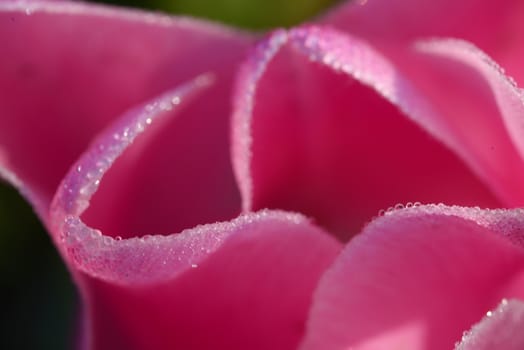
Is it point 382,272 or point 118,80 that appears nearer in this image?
point 382,272

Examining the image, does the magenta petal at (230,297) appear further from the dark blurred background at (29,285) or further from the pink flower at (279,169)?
the dark blurred background at (29,285)

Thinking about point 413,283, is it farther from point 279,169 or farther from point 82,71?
point 82,71

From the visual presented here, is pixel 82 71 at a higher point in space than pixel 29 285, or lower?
higher

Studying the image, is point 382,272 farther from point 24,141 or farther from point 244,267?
point 24,141

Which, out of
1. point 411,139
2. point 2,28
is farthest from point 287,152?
point 2,28

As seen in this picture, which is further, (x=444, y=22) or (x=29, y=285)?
(x=29, y=285)

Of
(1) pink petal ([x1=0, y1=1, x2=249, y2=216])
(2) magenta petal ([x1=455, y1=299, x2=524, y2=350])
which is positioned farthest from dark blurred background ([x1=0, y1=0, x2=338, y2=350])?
(2) magenta petal ([x1=455, y1=299, x2=524, y2=350])

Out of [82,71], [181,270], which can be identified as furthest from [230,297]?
[82,71]

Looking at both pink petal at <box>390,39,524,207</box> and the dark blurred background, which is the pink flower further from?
the dark blurred background

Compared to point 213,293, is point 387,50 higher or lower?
higher
